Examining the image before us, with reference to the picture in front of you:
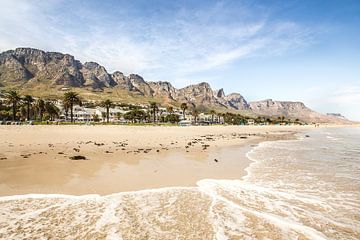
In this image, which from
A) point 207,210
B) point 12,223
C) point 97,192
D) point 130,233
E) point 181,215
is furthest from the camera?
point 97,192

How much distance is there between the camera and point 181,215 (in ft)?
24.6

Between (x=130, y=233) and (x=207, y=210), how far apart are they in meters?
2.99

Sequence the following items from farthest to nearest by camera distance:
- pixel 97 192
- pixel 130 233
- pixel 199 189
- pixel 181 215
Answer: pixel 199 189 → pixel 97 192 → pixel 181 215 → pixel 130 233

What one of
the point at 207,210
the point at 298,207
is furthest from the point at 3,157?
the point at 298,207

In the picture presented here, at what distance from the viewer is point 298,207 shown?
8.72 m

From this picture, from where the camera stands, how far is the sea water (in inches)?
249

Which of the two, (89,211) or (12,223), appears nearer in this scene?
(12,223)

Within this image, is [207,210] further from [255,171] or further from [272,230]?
[255,171]

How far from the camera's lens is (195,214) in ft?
25.0

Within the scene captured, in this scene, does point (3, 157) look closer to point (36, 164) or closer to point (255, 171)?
point (36, 164)

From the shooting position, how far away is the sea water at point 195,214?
632cm

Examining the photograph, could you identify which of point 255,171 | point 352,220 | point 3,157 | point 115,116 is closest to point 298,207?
point 352,220

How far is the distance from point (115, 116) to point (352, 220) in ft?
574

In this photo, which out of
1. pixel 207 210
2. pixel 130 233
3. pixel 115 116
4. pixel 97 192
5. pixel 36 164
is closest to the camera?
pixel 130 233
